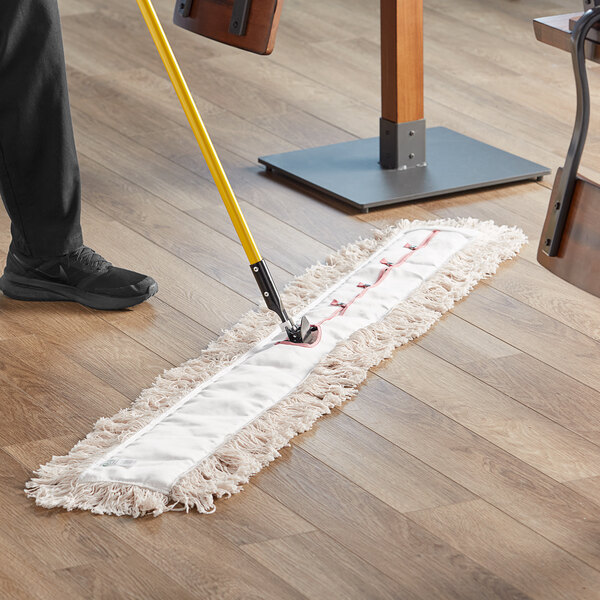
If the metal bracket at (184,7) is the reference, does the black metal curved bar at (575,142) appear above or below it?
above

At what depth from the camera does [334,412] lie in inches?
66.9

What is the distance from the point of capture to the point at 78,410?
1709 millimetres

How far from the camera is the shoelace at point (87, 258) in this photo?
207 centimetres

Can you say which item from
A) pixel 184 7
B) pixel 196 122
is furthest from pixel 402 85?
pixel 196 122

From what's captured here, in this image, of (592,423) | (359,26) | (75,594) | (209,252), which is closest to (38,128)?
(209,252)

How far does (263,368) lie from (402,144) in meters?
0.97

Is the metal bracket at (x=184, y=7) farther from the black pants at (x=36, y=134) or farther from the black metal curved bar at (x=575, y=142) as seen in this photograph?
the black metal curved bar at (x=575, y=142)

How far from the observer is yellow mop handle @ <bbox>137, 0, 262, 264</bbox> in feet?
5.82

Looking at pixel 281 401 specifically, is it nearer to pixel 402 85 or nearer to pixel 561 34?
pixel 561 34

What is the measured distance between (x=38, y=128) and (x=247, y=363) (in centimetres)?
57

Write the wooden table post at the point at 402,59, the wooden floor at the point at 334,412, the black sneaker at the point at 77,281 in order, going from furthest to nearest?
the wooden table post at the point at 402,59 → the black sneaker at the point at 77,281 → the wooden floor at the point at 334,412

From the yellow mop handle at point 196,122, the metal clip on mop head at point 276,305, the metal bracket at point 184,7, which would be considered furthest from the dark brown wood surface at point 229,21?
the metal clip on mop head at point 276,305

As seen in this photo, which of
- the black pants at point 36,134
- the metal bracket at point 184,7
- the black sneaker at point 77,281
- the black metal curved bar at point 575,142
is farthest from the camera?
the metal bracket at point 184,7

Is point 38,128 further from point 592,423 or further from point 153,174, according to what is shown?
point 592,423
